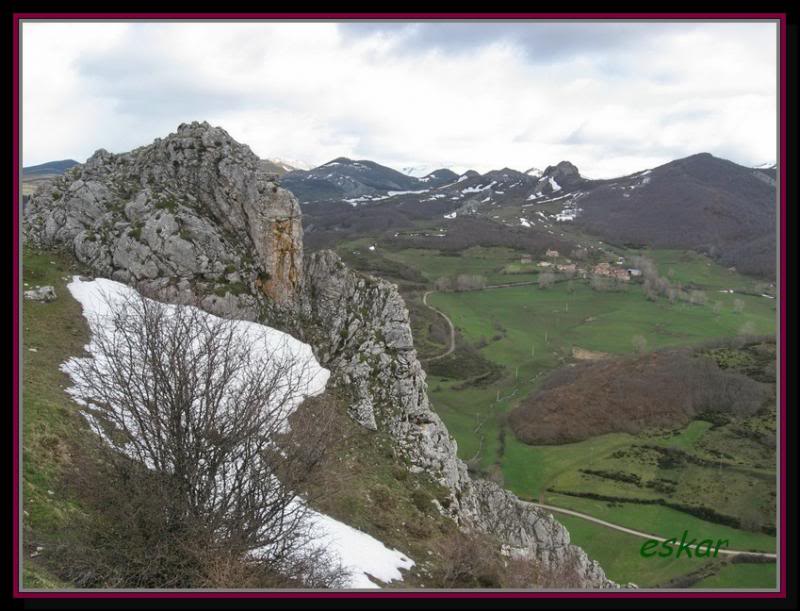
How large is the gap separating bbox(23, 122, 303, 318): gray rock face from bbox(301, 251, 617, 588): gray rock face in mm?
2380

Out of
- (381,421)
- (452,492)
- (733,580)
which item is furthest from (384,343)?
(733,580)

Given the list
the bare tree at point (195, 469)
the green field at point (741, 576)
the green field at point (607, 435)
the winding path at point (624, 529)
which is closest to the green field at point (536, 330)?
the green field at point (607, 435)

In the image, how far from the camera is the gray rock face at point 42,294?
22.9 metres

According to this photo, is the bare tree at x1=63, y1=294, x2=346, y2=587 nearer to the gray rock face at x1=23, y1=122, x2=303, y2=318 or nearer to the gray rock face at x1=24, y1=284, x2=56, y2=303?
the gray rock face at x1=24, y1=284, x2=56, y2=303

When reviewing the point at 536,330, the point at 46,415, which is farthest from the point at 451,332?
the point at 46,415

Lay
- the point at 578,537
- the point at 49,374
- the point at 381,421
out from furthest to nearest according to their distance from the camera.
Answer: the point at 578,537 < the point at 381,421 < the point at 49,374

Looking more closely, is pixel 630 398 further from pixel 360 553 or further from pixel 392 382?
pixel 360 553

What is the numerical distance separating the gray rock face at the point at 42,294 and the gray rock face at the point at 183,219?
10.8 ft

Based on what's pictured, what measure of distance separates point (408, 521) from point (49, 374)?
14175mm

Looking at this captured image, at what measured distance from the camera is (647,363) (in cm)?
10725

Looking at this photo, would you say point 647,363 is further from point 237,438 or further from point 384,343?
point 237,438

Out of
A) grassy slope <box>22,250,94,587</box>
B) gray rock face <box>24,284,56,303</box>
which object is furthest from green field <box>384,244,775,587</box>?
gray rock face <box>24,284,56,303</box>

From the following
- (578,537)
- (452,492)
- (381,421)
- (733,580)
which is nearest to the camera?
(452,492)

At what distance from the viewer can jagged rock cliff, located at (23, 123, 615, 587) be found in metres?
26.0
